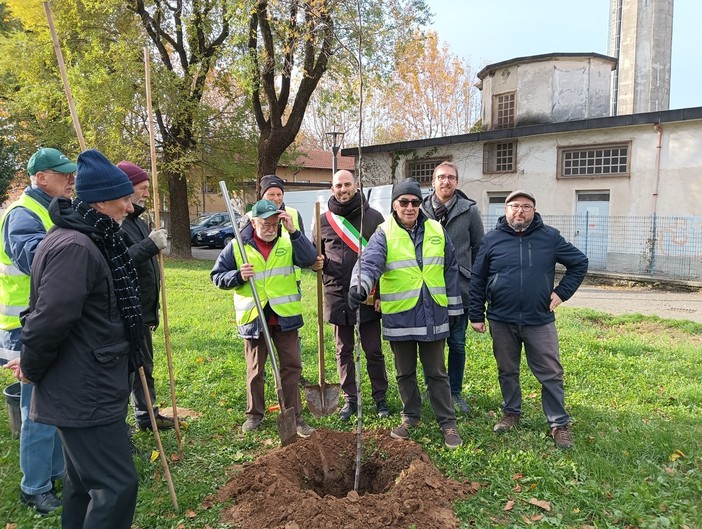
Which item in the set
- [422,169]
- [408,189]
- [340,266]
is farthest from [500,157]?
[408,189]

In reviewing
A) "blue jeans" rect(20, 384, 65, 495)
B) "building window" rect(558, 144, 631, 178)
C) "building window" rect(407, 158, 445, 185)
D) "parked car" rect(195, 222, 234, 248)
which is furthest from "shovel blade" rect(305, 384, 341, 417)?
"parked car" rect(195, 222, 234, 248)

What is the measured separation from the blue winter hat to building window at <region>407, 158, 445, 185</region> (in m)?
19.5

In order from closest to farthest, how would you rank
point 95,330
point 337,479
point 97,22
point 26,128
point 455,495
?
point 95,330 < point 455,495 < point 337,479 < point 97,22 < point 26,128

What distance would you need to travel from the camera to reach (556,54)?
21.0 metres

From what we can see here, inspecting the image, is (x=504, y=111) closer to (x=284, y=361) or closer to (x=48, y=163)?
(x=284, y=361)

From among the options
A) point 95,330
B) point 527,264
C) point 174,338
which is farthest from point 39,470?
point 174,338

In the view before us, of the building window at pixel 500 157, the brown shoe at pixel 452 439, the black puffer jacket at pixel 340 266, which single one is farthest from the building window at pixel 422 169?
the brown shoe at pixel 452 439

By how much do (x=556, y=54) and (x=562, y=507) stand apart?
69.1 feet

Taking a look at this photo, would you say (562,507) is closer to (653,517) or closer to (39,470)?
(653,517)

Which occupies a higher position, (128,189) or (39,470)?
(128,189)

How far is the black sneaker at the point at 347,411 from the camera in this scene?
4922mm

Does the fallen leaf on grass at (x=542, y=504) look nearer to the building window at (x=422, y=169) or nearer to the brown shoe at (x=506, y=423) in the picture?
the brown shoe at (x=506, y=423)

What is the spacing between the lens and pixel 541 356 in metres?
4.39

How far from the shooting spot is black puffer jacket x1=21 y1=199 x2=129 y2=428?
2434 mm
